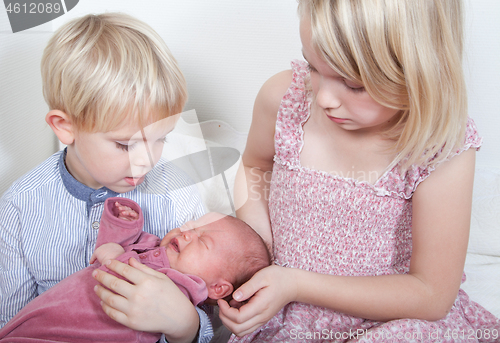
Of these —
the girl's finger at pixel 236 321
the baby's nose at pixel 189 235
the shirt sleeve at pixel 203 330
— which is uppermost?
the baby's nose at pixel 189 235

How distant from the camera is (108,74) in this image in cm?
74

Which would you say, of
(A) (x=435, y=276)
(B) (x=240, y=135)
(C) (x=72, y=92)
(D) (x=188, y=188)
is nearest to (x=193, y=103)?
(B) (x=240, y=135)

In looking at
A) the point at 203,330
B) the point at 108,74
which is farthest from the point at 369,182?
the point at 108,74

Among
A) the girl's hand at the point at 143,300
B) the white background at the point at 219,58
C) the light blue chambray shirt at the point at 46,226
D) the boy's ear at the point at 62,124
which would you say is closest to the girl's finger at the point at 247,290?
the girl's hand at the point at 143,300

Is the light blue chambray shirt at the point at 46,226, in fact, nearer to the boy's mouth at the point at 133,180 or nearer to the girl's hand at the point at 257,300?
the boy's mouth at the point at 133,180

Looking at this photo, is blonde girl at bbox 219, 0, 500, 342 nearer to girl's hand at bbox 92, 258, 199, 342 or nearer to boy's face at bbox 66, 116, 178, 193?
girl's hand at bbox 92, 258, 199, 342

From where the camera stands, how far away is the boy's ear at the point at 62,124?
0.80m

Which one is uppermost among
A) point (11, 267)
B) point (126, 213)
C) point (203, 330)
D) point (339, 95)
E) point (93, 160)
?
point (339, 95)

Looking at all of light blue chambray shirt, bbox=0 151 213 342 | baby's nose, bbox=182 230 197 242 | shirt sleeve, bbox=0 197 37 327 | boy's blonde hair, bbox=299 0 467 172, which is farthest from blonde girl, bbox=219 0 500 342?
shirt sleeve, bbox=0 197 37 327

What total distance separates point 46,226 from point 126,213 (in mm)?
189

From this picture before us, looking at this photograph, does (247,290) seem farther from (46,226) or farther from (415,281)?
(46,226)

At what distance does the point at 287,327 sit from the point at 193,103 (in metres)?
0.75

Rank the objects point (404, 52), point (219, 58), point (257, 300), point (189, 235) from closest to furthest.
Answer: point (404, 52) < point (257, 300) < point (189, 235) < point (219, 58)

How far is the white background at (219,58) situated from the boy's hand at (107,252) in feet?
1.47
